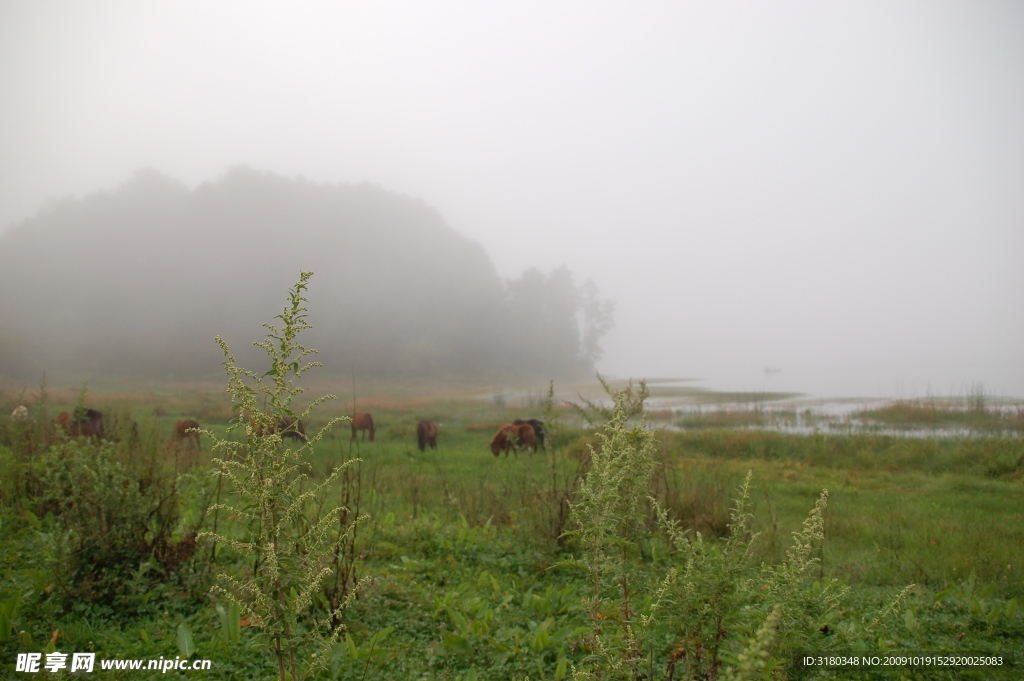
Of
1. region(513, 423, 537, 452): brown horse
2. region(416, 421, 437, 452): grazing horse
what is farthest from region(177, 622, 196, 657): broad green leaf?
region(416, 421, 437, 452): grazing horse

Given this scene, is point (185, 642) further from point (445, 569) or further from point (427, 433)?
point (427, 433)

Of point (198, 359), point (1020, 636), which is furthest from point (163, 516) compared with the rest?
point (198, 359)

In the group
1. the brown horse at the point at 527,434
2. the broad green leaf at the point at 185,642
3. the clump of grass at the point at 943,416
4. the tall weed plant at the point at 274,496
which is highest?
the tall weed plant at the point at 274,496

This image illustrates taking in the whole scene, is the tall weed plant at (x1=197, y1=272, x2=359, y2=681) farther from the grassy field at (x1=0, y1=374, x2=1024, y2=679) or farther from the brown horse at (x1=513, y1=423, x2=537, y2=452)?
the brown horse at (x1=513, y1=423, x2=537, y2=452)

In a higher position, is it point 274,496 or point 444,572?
point 274,496

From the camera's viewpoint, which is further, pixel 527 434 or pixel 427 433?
pixel 427 433

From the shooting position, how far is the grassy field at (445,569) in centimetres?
291

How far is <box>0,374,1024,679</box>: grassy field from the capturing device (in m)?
2.91

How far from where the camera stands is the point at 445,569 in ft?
14.3

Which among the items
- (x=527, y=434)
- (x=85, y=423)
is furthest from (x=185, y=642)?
(x=527, y=434)

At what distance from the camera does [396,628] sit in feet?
11.1

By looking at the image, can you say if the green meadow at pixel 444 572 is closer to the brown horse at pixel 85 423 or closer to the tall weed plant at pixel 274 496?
the tall weed plant at pixel 274 496

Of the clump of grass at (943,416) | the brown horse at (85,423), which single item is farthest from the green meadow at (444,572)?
the clump of grass at (943,416)

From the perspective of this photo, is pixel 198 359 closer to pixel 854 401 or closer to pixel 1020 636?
pixel 1020 636
